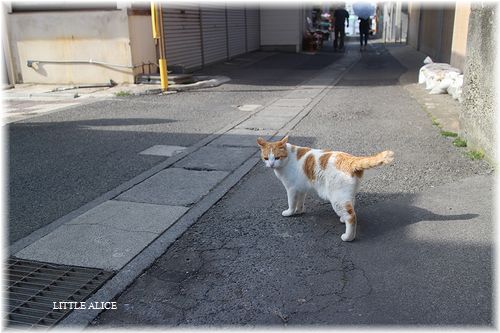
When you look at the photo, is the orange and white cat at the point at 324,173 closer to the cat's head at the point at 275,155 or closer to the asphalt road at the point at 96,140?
the cat's head at the point at 275,155

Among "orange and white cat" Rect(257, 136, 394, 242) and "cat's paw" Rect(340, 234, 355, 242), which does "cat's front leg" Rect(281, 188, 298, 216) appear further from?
"cat's paw" Rect(340, 234, 355, 242)

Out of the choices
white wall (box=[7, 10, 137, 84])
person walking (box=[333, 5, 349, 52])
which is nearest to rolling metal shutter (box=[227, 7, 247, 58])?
person walking (box=[333, 5, 349, 52])

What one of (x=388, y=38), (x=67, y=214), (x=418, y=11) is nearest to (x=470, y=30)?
(x=67, y=214)

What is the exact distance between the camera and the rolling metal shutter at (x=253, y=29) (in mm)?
22422

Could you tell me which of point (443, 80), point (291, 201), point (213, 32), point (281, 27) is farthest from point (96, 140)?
point (281, 27)

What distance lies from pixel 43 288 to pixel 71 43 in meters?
11.0

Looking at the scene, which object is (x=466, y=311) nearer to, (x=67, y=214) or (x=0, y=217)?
(x=67, y=214)

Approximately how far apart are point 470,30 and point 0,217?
6.32m

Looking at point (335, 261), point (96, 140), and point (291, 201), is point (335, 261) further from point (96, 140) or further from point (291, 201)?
point (96, 140)

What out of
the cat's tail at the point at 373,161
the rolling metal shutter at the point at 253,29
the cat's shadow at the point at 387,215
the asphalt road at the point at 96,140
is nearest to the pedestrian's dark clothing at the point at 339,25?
the rolling metal shutter at the point at 253,29

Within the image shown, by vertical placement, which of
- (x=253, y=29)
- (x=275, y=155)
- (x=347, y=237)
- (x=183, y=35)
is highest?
(x=253, y=29)

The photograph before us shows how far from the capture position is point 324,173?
Result: 152 inches

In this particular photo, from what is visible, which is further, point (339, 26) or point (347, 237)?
point (339, 26)

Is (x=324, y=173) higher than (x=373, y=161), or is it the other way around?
(x=373, y=161)
